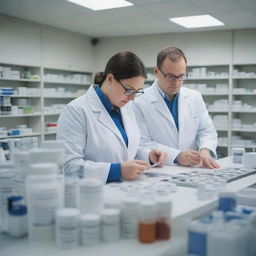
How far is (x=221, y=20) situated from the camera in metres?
6.12

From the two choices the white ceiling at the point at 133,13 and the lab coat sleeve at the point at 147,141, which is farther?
the white ceiling at the point at 133,13

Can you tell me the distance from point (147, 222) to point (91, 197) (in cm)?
22

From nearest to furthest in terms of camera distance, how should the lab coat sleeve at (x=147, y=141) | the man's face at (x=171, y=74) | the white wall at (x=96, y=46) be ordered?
1. the lab coat sleeve at (x=147, y=141)
2. the man's face at (x=171, y=74)
3. the white wall at (x=96, y=46)

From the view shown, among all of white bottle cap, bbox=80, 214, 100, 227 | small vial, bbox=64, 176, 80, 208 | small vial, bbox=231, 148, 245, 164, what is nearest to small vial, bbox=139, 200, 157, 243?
white bottle cap, bbox=80, 214, 100, 227

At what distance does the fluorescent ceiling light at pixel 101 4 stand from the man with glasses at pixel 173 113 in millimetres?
2737

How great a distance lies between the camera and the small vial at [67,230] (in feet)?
3.89

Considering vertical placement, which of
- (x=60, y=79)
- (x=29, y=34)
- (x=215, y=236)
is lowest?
(x=215, y=236)

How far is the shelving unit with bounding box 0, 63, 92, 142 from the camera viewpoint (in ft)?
20.2

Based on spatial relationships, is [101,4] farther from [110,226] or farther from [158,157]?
[110,226]

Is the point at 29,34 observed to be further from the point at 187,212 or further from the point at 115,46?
the point at 187,212

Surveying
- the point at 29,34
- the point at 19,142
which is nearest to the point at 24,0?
the point at 29,34

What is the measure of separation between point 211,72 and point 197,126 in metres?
4.59

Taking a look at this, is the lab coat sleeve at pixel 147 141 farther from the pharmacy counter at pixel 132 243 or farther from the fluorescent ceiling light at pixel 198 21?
the fluorescent ceiling light at pixel 198 21

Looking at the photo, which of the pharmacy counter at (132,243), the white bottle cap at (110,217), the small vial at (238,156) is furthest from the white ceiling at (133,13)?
the white bottle cap at (110,217)
